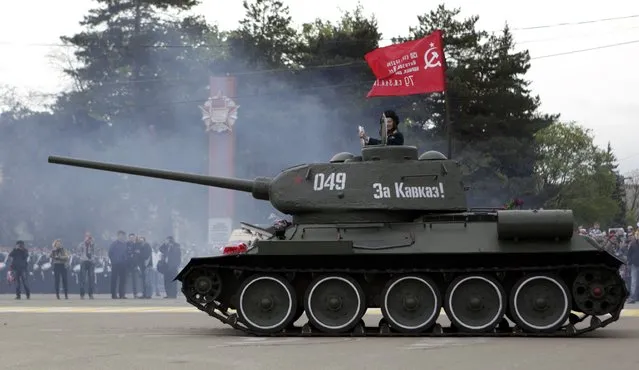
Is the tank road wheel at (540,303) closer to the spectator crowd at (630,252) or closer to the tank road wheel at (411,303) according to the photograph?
the tank road wheel at (411,303)

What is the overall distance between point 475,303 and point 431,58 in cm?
1010

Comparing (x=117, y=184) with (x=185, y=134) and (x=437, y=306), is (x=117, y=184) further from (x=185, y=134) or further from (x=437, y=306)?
(x=437, y=306)

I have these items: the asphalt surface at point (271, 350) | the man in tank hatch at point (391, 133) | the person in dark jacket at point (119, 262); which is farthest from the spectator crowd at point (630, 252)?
the person in dark jacket at point (119, 262)

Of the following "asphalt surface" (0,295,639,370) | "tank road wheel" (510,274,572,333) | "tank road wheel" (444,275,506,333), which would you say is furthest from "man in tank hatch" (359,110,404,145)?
"asphalt surface" (0,295,639,370)

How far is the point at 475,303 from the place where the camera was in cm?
1605

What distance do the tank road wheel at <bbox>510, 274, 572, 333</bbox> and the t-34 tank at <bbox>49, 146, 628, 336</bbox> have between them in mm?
14

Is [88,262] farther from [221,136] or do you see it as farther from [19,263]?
[221,136]

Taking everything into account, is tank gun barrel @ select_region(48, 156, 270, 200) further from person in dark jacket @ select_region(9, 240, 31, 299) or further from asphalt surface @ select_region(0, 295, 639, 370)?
person in dark jacket @ select_region(9, 240, 31, 299)

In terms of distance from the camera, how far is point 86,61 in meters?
54.2

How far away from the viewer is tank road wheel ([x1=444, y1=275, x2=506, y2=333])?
52.5 ft

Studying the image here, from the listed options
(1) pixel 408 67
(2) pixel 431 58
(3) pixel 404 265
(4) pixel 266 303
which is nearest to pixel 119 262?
(1) pixel 408 67

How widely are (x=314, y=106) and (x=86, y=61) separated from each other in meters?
12.8

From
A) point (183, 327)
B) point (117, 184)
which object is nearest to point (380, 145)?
point (183, 327)

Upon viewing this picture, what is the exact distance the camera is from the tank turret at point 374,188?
54.7ft
